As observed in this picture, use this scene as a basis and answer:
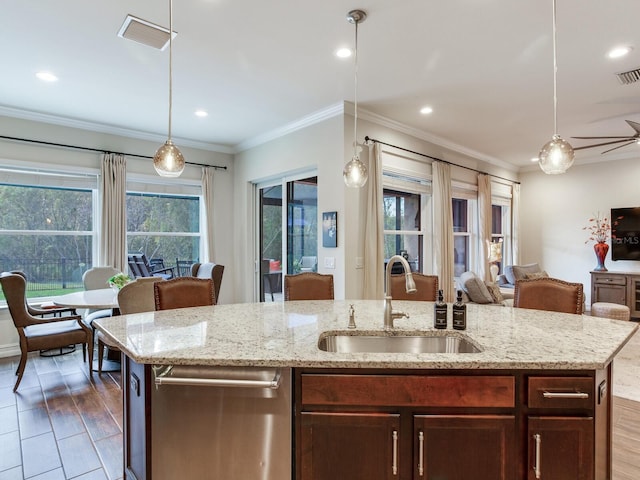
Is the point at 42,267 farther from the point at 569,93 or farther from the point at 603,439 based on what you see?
the point at 569,93

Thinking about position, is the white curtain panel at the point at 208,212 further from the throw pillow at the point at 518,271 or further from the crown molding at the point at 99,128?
the throw pillow at the point at 518,271

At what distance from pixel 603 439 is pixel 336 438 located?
116 cm

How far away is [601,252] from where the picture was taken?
640cm

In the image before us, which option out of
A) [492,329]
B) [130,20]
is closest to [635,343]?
[492,329]

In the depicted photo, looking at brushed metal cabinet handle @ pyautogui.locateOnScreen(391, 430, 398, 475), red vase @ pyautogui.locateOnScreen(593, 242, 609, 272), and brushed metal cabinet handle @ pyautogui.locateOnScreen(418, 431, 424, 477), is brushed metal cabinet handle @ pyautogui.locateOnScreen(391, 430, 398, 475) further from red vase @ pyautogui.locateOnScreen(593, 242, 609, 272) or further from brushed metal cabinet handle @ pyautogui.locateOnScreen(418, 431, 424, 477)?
red vase @ pyautogui.locateOnScreen(593, 242, 609, 272)

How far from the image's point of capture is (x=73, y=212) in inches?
191

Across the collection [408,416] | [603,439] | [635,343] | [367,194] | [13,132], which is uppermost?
[13,132]

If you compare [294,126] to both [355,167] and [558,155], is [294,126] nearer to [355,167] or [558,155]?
[355,167]

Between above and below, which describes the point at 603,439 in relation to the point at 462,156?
below

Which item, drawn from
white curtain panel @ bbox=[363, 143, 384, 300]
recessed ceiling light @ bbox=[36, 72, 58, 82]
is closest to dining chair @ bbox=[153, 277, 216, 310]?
white curtain panel @ bbox=[363, 143, 384, 300]

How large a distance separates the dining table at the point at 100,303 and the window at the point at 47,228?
2.63 feet

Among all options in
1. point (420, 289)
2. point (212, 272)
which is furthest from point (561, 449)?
point (212, 272)

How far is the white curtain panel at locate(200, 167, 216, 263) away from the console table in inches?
264

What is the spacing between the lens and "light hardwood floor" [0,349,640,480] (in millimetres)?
2188
